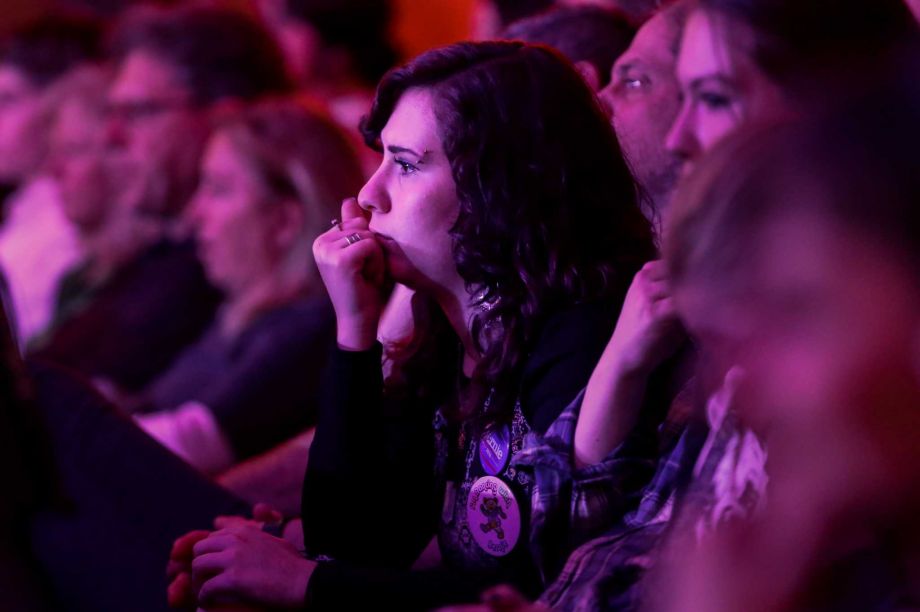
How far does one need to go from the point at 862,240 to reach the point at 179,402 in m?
1.58

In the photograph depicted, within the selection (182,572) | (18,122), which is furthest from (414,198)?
(18,122)

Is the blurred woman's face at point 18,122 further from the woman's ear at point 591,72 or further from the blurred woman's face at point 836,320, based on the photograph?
the blurred woman's face at point 836,320

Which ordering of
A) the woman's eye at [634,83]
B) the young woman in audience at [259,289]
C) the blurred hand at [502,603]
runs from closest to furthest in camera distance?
the blurred hand at [502,603] < the woman's eye at [634,83] < the young woman in audience at [259,289]

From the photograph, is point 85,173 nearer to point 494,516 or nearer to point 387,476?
point 387,476

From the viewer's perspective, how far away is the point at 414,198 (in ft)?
3.38

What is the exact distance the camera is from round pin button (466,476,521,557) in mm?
978

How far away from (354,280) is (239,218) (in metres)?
1.05

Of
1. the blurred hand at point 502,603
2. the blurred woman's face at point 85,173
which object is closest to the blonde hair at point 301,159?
the blurred woman's face at point 85,173

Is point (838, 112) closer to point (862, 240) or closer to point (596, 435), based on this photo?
point (862, 240)

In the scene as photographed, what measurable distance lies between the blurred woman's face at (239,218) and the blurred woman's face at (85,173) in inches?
22.4

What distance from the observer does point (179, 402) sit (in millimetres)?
2064

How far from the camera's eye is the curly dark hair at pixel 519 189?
102 centimetres

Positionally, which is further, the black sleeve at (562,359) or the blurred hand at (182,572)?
the blurred hand at (182,572)

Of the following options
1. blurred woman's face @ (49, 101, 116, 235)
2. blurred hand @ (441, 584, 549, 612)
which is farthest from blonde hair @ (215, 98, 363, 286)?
blurred hand @ (441, 584, 549, 612)
